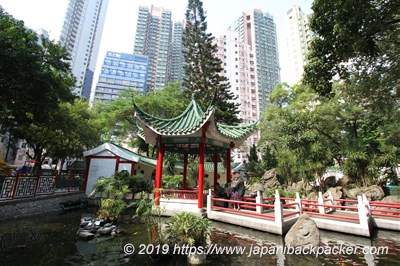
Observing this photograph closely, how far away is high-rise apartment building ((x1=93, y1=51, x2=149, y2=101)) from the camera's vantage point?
7081 cm

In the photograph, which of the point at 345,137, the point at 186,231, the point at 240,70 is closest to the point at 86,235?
the point at 186,231

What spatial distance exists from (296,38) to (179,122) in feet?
247

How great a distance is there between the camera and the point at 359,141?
50.8ft

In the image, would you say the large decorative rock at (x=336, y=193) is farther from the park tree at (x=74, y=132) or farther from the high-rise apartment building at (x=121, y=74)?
the high-rise apartment building at (x=121, y=74)

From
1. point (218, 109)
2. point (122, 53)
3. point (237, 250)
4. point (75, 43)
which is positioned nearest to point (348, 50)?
point (237, 250)

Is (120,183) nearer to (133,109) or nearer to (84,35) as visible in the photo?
(133,109)

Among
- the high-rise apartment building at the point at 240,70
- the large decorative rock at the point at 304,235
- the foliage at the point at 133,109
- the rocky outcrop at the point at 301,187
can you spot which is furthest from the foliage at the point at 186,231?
the high-rise apartment building at the point at 240,70

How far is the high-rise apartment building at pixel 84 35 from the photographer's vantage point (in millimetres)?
74438

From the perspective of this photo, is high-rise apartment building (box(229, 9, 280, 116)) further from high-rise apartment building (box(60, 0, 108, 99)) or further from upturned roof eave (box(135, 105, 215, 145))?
upturned roof eave (box(135, 105, 215, 145))

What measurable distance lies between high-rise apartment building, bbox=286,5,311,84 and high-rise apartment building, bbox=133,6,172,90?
44.3m

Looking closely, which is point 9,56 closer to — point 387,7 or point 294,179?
point 387,7

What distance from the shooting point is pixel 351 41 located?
20.7ft

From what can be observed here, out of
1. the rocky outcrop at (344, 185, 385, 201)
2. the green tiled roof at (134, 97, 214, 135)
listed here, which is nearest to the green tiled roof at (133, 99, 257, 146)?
the green tiled roof at (134, 97, 214, 135)

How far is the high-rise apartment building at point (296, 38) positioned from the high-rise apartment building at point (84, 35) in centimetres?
7237
